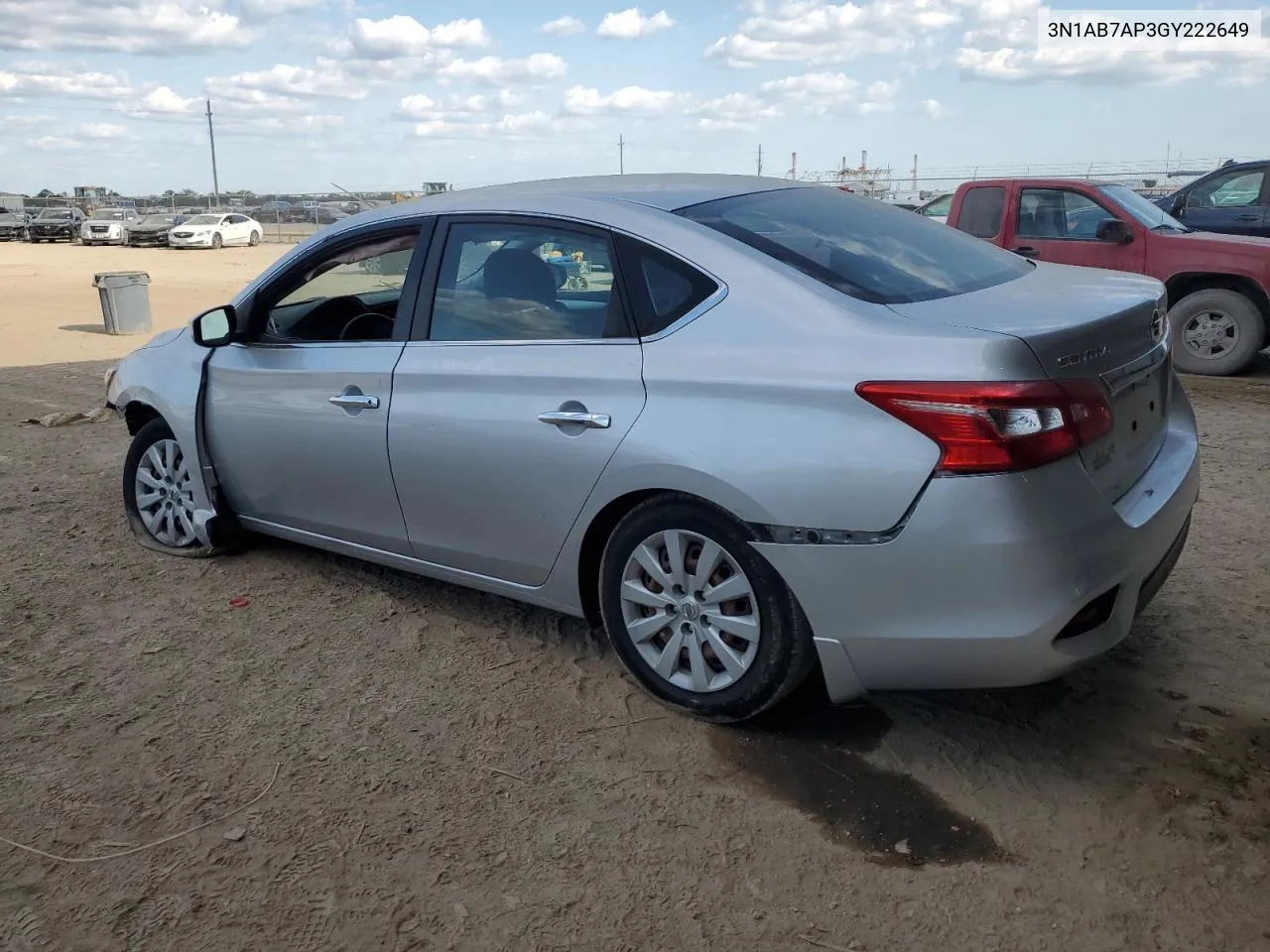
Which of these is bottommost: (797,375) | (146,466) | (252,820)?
(252,820)

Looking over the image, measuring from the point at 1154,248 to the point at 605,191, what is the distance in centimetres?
724

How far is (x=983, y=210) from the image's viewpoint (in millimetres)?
10023

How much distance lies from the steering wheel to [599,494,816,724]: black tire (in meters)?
1.27

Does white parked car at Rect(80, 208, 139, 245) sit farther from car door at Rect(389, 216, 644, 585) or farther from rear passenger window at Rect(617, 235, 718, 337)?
rear passenger window at Rect(617, 235, 718, 337)

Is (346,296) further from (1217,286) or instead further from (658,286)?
(1217,286)

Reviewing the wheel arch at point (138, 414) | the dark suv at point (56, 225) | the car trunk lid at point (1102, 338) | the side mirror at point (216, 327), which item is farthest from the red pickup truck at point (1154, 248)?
the dark suv at point (56, 225)

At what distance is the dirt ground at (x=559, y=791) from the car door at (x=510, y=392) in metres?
0.53

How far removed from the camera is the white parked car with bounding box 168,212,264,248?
3516 centimetres

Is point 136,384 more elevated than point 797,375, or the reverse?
point 797,375

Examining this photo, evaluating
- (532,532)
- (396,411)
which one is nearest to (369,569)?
(396,411)

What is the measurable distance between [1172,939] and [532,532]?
208cm

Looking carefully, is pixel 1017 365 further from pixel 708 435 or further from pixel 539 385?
pixel 539 385

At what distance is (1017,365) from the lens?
2.58 m

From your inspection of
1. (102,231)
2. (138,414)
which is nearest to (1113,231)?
(138,414)
